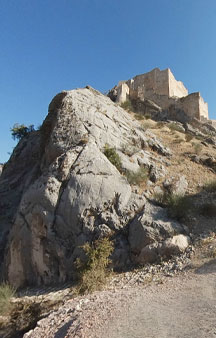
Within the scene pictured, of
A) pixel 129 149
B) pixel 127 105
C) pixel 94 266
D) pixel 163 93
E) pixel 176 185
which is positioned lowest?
pixel 94 266

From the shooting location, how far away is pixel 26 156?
14.9 meters

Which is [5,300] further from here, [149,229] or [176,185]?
[176,185]

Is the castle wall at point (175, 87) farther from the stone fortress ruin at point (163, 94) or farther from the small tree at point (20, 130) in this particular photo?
the small tree at point (20, 130)

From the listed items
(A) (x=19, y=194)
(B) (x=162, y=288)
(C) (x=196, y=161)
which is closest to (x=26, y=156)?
(A) (x=19, y=194)

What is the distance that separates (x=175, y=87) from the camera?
2281 cm

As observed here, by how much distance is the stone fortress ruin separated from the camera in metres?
19.6

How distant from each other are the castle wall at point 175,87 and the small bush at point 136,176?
1546 cm

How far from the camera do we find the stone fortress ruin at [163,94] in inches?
771

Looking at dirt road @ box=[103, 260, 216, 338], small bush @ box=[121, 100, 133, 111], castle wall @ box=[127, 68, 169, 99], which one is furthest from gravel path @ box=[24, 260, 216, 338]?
castle wall @ box=[127, 68, 169, 99]

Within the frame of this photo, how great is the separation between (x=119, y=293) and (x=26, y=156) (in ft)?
40.2

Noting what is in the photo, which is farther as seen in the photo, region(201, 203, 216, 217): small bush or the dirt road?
region(201, 203, 216, 217): small bush

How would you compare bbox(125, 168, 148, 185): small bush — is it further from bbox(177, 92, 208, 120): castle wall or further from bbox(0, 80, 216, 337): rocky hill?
bbox(177, 92, 208, 120): castle wall

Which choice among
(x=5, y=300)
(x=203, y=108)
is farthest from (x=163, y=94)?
(x=5, y=300)

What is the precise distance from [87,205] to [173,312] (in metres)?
4.13
